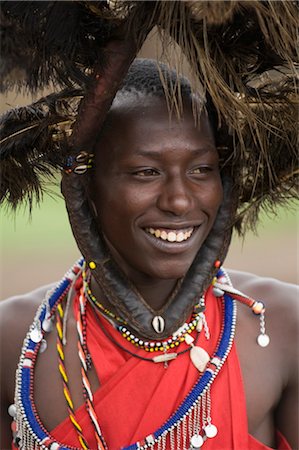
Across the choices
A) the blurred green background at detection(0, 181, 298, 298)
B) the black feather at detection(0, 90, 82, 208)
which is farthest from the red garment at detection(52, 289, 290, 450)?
the blurred green background at detection(0, 181, 298, 298)

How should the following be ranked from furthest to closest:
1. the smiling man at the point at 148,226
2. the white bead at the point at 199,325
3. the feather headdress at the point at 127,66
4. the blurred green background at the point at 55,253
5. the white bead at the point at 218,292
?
1. the blurred green background at the point at 55,253
2. the white bead at the point at 218,292
3. the white bead at the point at 199,325
4. the smiling man at the point at 148,226
5. the feather headdress at the point at 127,66

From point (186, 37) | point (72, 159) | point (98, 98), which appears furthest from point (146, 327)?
point (186, 37)

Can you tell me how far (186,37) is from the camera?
2170 mm

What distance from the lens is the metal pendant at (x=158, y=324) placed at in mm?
2654

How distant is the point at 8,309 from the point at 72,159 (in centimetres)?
77

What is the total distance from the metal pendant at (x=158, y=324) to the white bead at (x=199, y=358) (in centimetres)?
15

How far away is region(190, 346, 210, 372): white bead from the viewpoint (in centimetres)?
→ 268

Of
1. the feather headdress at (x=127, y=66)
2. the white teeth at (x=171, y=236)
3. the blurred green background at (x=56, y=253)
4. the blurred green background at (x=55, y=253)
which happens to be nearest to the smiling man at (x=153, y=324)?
A: the white teeth at (x=171, y=236)

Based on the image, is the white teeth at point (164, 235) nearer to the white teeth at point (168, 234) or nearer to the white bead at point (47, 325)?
the white teeth at point (168, 234)

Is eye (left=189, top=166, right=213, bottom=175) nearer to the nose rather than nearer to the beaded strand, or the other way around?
the nose

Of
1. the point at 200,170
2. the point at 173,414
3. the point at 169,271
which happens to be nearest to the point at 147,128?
the point at 200,170

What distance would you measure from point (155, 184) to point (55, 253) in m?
8.58

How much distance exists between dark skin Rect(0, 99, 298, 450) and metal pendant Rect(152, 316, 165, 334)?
4.5 inches

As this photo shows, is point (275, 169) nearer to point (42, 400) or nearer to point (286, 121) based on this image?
point (286, 121)
